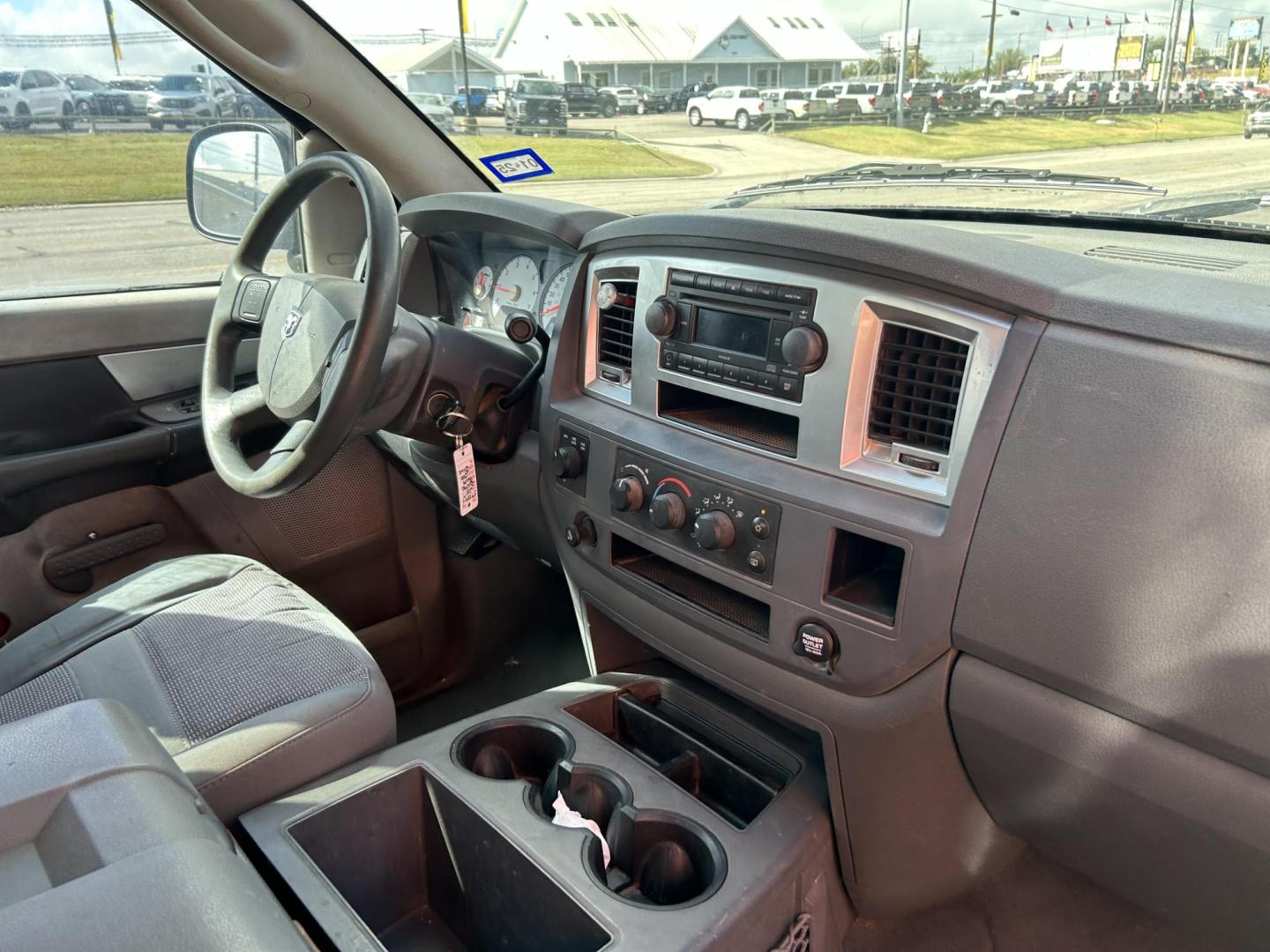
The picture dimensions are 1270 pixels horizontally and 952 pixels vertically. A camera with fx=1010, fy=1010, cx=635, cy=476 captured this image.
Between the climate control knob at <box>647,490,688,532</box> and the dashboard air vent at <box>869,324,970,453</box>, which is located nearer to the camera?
the dashboard air vent at <box>869,324,970,453</box>

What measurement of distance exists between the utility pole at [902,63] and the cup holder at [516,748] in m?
1.26

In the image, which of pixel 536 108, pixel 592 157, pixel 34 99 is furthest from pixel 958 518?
pixel 34 99

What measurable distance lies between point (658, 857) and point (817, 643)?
38cm

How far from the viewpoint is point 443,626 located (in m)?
2.78

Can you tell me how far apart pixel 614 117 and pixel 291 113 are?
786 millimetres

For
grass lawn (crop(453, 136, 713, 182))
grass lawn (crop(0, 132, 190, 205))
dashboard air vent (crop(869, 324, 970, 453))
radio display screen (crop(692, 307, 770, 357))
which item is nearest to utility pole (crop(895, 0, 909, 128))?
grass lawn (crop(453, 136, 713, 182))

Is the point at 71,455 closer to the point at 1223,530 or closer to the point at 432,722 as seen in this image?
the point at 432,722

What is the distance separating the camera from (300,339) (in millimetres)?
1844

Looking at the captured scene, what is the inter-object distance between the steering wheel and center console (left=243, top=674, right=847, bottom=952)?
55 centimetres

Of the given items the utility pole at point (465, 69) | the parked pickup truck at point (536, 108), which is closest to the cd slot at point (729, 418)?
the parked pickup truck at point (536, 108)

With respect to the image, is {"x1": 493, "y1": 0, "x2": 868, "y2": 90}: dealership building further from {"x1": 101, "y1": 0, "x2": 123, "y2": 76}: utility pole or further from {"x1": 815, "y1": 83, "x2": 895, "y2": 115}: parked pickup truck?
{"x1": 101, "y1": 0, "x2": 123, "y2": 76}: utility pole

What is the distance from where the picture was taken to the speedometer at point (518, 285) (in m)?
2.20

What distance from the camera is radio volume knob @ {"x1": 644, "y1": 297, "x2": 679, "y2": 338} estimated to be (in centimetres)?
158

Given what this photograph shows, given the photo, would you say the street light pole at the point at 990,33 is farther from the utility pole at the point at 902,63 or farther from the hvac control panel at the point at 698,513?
the hvac control panel at the point at 698,513
